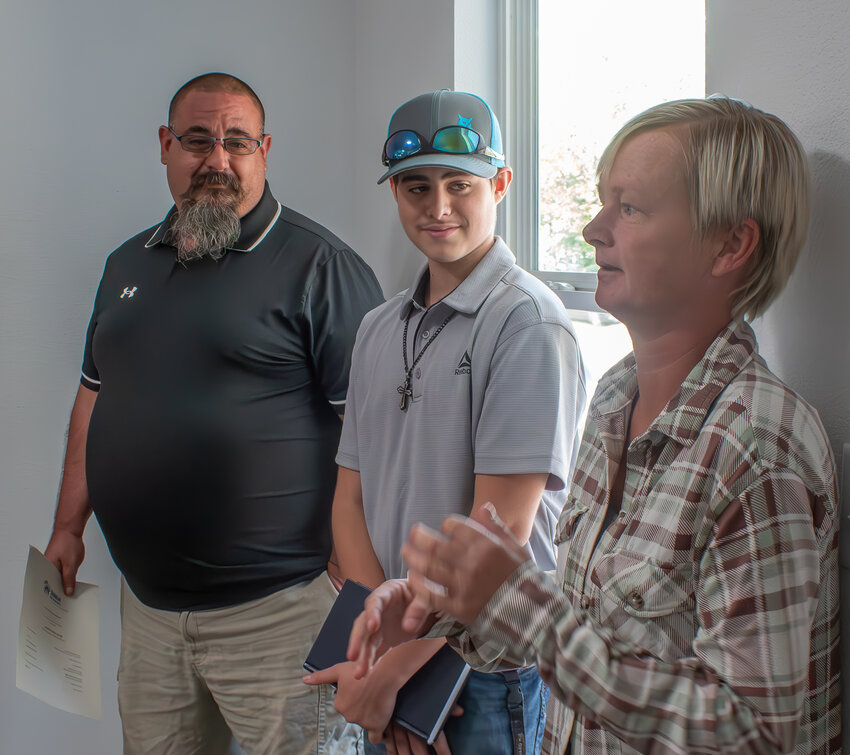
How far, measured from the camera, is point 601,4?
159 centimetres

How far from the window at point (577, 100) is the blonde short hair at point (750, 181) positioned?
0.67 metres

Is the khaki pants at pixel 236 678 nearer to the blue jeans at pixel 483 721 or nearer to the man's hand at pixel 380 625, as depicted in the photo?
the blue jeans at pixel 483 721

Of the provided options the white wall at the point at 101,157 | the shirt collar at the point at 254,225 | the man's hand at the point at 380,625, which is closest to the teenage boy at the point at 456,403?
the man's hand at the point at 380,625

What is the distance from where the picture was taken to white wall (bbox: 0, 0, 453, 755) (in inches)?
84.4

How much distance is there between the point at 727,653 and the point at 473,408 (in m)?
0.61

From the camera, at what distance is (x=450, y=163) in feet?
4.15

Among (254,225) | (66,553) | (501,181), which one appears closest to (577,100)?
(501,181)

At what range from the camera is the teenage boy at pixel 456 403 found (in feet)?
3.76

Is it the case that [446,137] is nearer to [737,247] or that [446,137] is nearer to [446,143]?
[446,143]

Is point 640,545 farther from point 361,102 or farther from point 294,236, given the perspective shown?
point 361,102

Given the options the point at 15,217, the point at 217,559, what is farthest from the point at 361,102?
the point at 217,559

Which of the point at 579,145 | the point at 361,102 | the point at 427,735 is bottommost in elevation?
the point at 427,735

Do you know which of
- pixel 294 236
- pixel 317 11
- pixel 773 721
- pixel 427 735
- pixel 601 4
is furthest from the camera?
pixel 317 11

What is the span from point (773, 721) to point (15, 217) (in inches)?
88.9
